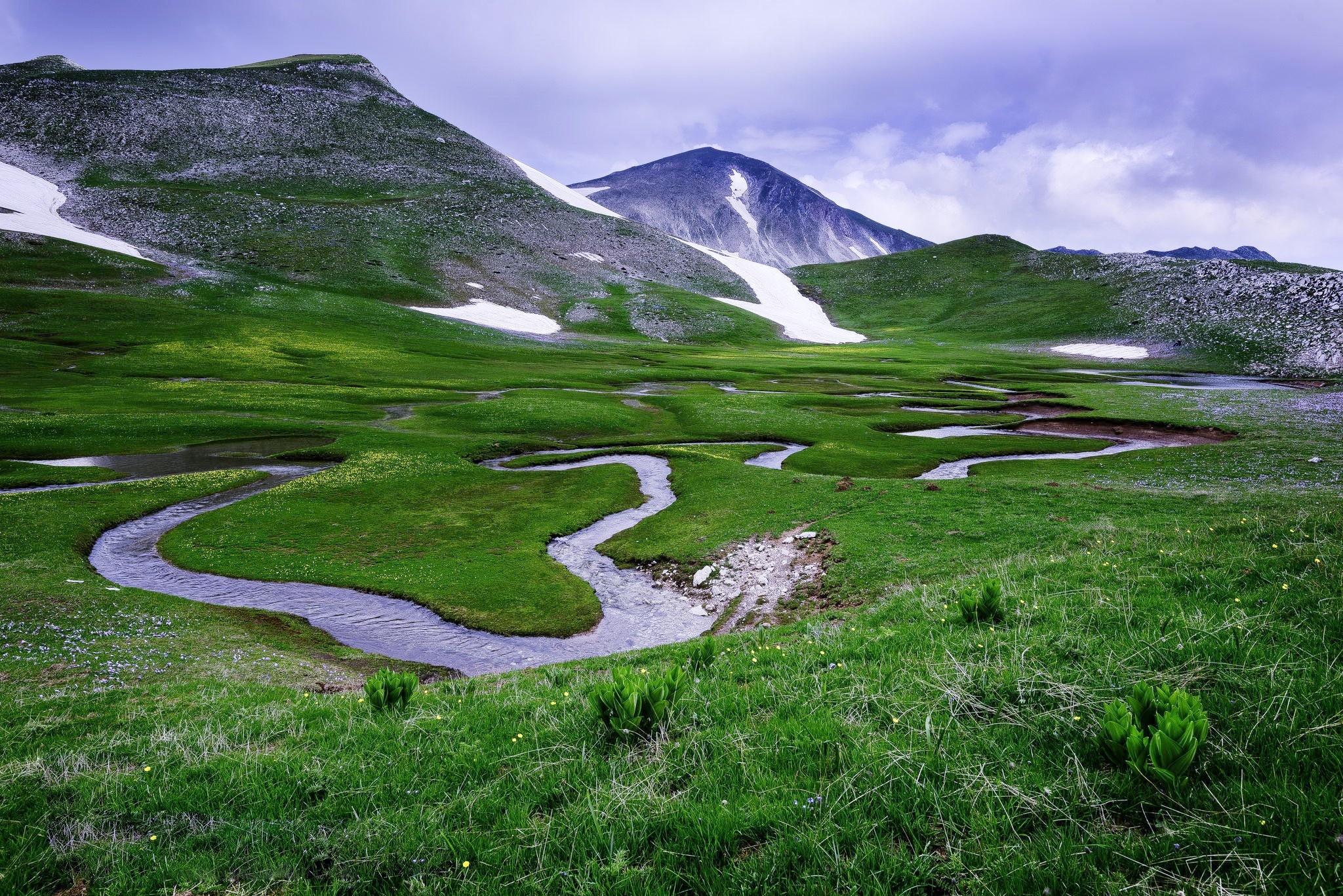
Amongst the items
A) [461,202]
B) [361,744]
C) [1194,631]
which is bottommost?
[361,744]

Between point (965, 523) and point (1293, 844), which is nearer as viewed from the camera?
point (1293, 844)

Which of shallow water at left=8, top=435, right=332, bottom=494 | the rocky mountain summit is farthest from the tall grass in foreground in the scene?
the rocky mountain summit

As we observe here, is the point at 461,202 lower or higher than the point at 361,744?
higher

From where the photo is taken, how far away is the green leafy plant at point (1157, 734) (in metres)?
4.65

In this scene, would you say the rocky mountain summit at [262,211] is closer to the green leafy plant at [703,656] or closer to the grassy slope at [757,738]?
the grassy slope at [757,738]

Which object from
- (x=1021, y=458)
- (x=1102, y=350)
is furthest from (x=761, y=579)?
(x=1102, y=350)

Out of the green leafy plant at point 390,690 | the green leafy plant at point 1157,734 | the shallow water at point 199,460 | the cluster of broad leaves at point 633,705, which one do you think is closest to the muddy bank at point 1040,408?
the green leafy plant at point 1157,734

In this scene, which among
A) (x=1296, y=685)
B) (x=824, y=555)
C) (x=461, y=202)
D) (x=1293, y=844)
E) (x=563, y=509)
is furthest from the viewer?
(x=461, y=202)

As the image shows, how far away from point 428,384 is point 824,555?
243ft

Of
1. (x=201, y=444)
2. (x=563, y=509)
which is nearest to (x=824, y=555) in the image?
(x=563, y=509)

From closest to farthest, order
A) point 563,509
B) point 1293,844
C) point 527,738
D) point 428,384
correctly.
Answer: point 1293,844 < point 527,738 < point 563,509 < point 428,384

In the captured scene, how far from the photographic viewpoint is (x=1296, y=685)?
19.1ft

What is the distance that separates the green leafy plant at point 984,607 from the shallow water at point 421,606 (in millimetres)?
13652

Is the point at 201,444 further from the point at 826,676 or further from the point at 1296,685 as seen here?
the point at 1296,685
